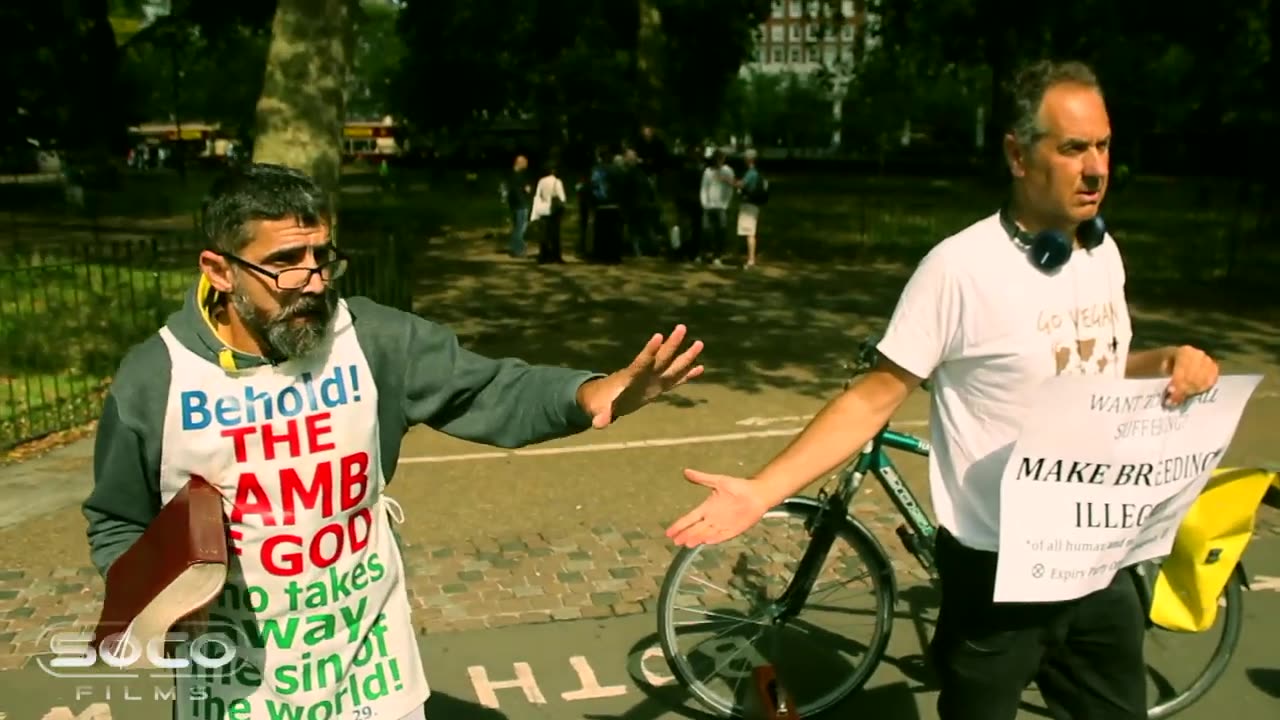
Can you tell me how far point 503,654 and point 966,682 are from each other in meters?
2.30

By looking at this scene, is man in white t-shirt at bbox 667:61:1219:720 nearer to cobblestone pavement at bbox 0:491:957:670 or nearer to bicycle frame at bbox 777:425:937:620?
bicycle frame at bbox 777:425:937:620

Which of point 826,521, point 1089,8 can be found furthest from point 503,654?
point 1089,8

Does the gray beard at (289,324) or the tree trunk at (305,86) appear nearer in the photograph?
the gray beard at (289,324)

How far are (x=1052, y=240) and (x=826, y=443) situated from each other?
2.17 ft

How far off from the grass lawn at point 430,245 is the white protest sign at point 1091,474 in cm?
708

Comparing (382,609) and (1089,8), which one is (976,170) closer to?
(1089,8)

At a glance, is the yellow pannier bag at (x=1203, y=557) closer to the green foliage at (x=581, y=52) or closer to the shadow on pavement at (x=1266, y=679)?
the shadow on pavement at (x=1266, y=679)

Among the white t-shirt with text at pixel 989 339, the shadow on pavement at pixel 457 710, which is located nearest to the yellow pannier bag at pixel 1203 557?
the white t-shirt with text at pixel 989 339

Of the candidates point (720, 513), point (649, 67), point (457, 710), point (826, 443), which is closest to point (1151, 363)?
point (826, 443)

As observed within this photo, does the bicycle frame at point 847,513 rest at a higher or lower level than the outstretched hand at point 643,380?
lower

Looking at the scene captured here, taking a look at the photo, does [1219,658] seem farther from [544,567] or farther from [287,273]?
[287,273]

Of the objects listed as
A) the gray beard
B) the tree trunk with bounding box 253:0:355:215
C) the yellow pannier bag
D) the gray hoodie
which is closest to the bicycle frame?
the yellow pannier bag

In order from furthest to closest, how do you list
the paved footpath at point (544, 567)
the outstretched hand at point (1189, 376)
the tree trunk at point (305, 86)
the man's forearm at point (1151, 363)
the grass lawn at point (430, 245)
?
the grass lawn at point (430, 245) → the tree trunk at point (305, 86) → the paved footpath at point (544, 567) → the man's forearm at point (1151, 363) → the outstretched hand at point (1189, 376)

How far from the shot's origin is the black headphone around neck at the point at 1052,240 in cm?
266
